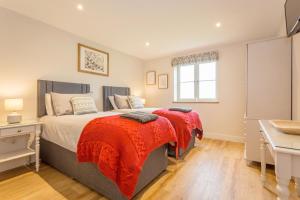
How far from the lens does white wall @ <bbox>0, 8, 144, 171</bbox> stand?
2260 millimetres

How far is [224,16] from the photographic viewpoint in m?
2.49

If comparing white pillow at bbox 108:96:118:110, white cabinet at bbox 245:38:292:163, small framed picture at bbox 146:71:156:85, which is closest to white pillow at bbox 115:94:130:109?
white pillow at bbox 108:96:118:110

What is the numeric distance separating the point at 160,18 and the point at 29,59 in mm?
2284

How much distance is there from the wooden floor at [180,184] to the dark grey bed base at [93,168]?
81mm

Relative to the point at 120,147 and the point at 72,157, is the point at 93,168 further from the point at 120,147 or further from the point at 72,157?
the point at 120,147

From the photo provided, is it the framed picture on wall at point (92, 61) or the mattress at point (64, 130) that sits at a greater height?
the framed picture on wall at point (92, 61)

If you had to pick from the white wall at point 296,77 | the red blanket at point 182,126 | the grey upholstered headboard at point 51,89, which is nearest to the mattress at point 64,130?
the grey upholstered headboard at point 51,89

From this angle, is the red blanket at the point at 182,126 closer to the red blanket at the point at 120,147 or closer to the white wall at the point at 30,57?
the red blanket at the point at 120,147

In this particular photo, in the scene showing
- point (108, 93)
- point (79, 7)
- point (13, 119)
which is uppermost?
point (79, 7)

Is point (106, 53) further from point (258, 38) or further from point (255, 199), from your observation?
point (255, 199)

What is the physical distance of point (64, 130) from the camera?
2.01 m

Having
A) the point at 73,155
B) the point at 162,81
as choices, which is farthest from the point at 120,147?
the point at 162,81

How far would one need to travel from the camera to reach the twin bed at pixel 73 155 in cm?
167

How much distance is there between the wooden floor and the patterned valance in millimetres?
2550
